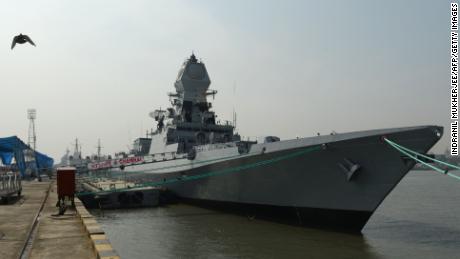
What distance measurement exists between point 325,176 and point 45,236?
862 cm

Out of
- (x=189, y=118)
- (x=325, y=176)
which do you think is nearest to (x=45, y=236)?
(x=325, y=176)

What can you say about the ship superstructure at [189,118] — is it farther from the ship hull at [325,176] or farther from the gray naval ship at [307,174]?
the ship hull at [325,176]

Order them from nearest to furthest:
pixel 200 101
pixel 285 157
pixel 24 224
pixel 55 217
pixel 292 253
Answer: pixel 24 224 < pixel 55 217 < pixel 292 253 < pixel 285 157 < pixel 200 101

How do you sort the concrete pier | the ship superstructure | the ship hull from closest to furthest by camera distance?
the concrete pier, the ship hull, the ship superstructure

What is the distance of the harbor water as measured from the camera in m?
10.9

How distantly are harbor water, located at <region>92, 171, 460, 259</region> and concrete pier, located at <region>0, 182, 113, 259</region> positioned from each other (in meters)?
2.31

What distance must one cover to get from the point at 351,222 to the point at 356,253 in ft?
7.57

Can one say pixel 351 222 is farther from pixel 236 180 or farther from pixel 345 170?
pixel 236 180

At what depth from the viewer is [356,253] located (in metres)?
10.7

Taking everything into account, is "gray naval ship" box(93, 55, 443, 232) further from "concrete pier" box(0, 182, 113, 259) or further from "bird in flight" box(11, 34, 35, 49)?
"bird in flight" box(11, 34, 35, 49)

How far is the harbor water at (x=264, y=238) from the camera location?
10.9m

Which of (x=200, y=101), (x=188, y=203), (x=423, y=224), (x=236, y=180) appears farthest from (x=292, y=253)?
(x=200, y=101)

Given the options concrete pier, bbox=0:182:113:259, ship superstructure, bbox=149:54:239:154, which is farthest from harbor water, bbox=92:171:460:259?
ship superstructure, bbox=149:54:239:154

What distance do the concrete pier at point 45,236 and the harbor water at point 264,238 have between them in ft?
7.58
